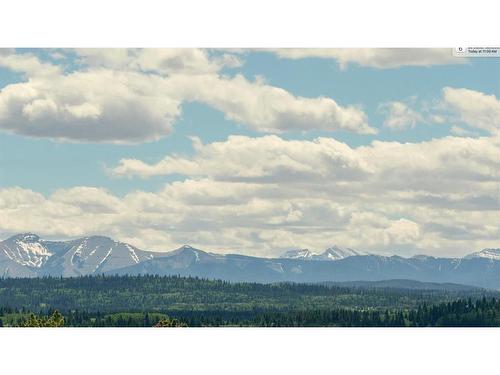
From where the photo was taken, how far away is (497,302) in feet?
655

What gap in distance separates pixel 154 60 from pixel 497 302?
285ft
